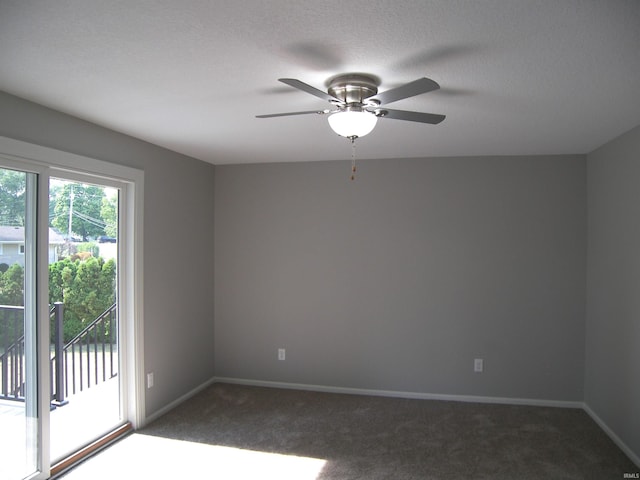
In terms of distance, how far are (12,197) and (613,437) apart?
4.40 metres

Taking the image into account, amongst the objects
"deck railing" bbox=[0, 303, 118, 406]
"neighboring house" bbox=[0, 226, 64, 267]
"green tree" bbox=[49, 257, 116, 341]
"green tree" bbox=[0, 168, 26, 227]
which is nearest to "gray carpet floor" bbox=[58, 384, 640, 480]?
"deck railing" bbox=[0, 303, 118, 406]

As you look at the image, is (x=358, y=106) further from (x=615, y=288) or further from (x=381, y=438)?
(x=615, y=288)

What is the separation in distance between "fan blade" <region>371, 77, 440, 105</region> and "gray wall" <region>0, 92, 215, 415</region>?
2.07 metres

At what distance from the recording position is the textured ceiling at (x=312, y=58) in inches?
59.2

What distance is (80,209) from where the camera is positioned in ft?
10.2

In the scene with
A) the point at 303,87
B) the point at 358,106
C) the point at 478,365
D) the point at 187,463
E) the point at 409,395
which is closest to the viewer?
the point at 303,87

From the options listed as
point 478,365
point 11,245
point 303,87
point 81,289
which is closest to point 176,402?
point 81,289

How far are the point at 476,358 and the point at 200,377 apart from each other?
8.88ft

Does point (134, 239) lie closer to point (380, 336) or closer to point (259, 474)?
point (259, 474)

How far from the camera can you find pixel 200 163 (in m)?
4.44

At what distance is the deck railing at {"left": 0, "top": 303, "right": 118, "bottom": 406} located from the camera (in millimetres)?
2543

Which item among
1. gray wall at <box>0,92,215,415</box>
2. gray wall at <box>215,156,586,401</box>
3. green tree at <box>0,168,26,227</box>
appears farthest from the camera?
gray wall at <box>215,156,586,401</box>

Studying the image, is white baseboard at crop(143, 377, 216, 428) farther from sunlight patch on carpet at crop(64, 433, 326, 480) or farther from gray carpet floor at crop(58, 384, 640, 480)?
sunlight patch on carpet at crop(64, 433, 326, 480)

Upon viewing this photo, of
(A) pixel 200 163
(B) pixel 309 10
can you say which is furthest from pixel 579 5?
(A) pixel 200 163
